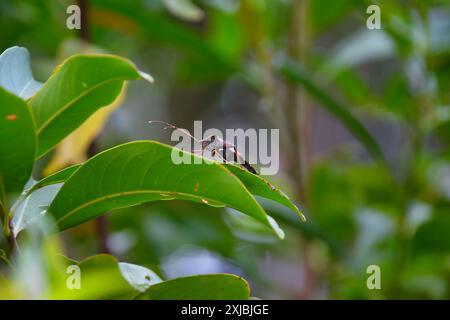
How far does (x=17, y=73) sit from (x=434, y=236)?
92 cm

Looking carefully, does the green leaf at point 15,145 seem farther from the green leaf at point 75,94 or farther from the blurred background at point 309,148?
the blurred background at point 309,148

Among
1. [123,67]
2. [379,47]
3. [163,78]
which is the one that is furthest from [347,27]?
[123,67]

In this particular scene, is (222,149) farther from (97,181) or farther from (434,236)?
(434,236)

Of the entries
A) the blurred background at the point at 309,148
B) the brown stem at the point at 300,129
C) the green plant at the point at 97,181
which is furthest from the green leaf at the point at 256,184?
the brown stem at the point at 300,129

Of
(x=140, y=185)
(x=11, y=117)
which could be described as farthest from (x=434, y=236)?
(x=11, y=117)

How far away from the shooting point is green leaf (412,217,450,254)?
4.42 ft

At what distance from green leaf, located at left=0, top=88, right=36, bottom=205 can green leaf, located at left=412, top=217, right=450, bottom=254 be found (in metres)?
0.93

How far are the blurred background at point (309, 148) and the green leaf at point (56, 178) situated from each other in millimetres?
608

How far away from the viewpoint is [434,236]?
1350 mm

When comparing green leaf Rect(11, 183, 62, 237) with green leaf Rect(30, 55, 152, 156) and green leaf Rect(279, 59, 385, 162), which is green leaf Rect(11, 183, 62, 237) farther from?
green leaf Rect(279, 59, 385, 162)

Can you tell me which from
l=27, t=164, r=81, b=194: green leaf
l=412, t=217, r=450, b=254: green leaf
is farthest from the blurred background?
l=27, t=164, r=81, b=194: green leaf

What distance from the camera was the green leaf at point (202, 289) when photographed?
638 millimetres

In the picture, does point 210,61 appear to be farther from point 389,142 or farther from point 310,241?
point 389,142

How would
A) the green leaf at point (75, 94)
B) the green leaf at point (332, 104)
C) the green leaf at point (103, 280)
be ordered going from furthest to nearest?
the green leaf at point (332, 104), the green leaf at point (75, 94), the green leaf at point (103, 280)
